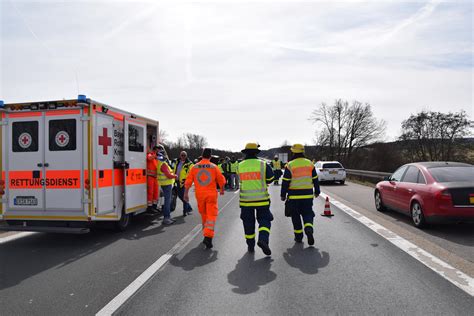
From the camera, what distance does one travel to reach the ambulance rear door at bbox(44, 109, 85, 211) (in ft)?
22.7

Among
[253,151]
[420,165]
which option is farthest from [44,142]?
[420,165]

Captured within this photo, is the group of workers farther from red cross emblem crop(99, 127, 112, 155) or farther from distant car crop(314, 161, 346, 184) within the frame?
distant car crop(314, 161, 346, 184)

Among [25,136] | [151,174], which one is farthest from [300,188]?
[25,136]

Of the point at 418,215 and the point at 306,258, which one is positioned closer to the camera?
the point at 306,258

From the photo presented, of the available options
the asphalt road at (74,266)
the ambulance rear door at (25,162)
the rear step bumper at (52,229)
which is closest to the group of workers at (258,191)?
the asphalt road at (74,266)

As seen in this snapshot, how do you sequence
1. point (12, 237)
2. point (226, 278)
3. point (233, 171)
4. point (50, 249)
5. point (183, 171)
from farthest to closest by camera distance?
1. point (233, 171)
2. point (183, 171)
3. point (12, 237)
4. point (50, 249)
5. point (226, 278)

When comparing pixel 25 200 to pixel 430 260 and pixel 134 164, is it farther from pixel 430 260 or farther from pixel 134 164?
pixel 430 260

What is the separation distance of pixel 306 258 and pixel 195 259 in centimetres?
173

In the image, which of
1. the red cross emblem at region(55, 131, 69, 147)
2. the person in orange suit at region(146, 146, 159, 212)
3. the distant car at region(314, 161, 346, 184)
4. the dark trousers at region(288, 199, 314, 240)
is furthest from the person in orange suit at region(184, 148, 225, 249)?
the distant car at region(314, 161, 346, 184)

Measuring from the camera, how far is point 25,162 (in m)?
7.21

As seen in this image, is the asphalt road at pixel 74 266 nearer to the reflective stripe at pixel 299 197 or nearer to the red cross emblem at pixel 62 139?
the red cross emblem at pixel 62 139

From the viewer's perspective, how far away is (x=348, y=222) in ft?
29.5

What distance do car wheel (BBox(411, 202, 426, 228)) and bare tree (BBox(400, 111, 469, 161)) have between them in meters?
34.0

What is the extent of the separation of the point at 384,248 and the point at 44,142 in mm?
6518
